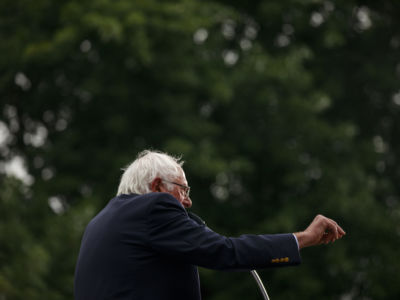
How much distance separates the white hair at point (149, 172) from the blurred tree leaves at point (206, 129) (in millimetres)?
7351

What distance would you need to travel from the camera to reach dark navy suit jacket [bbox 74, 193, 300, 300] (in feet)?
9.78

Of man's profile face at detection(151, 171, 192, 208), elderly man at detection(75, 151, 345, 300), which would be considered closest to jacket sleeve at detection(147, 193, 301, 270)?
elderly man at detection(75, 151, 345, 300)

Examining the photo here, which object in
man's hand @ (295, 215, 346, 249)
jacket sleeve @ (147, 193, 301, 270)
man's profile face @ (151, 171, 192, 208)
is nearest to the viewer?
jacket sleeve @ (147, 193, 301, 270)

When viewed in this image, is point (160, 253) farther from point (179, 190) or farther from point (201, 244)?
point (179, 190)

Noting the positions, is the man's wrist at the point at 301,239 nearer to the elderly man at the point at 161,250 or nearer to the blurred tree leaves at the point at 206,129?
the elderly man at the point at 161,250

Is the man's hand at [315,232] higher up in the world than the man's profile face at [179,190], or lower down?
lower down

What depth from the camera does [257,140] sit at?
12.1 meters

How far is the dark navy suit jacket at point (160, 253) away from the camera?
2.98 metres

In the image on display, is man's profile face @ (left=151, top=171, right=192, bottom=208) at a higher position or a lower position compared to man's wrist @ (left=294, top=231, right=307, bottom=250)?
higher

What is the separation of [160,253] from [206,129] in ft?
28.0

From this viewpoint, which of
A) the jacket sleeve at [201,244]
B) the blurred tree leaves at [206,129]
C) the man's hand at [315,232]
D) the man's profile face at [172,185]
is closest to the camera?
the jacket sleeve at [201,244]

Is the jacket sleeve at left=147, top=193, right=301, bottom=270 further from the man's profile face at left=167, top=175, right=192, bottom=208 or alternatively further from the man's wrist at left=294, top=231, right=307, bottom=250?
the man's profile face at left=167, top=175, right=192, bottom=208

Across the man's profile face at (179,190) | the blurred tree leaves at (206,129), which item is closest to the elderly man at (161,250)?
the man's profile face at (179,190)

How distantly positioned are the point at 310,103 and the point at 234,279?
126 inches
